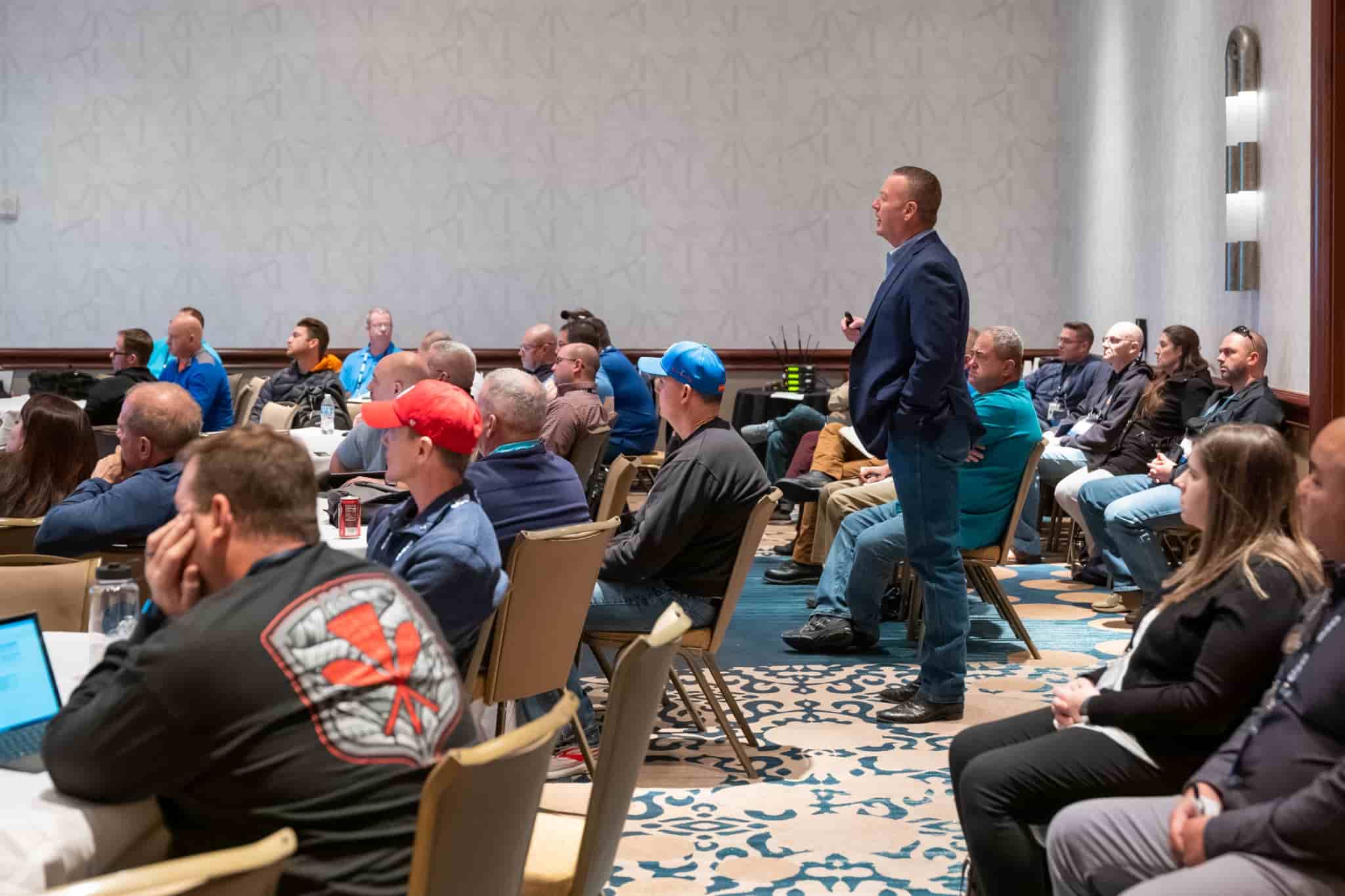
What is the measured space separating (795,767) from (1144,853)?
1995 mm

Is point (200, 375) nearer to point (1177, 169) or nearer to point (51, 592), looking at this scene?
point (51, 592)

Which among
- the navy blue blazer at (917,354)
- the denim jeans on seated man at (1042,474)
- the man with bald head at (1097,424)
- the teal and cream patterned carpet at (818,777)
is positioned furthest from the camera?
the denim jeans on seated man at (1042,474)

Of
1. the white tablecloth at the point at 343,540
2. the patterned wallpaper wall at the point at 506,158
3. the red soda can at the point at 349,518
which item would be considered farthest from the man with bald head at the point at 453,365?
the patterned wallpaper wall at the point at 506,158

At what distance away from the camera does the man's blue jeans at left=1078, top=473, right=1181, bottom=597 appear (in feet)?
19.5

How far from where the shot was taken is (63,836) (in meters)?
1.67

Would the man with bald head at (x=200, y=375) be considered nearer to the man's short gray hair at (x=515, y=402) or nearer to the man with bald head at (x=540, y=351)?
the man with bald head at (x=540, y=351)

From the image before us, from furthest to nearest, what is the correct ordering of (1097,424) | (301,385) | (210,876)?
(301,385) < (1097,424) < (210,876)

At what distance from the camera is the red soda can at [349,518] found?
3.99 meters

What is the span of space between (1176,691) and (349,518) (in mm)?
2330

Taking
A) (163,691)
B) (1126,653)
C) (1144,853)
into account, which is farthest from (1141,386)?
(163,691)

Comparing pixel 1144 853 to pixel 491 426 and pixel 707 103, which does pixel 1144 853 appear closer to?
pixel 491 426

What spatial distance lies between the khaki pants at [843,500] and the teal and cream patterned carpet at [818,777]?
1.68 ft

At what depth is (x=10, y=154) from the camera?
11.1m

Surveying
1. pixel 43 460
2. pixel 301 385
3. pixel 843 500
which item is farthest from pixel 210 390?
pixel 43 460
